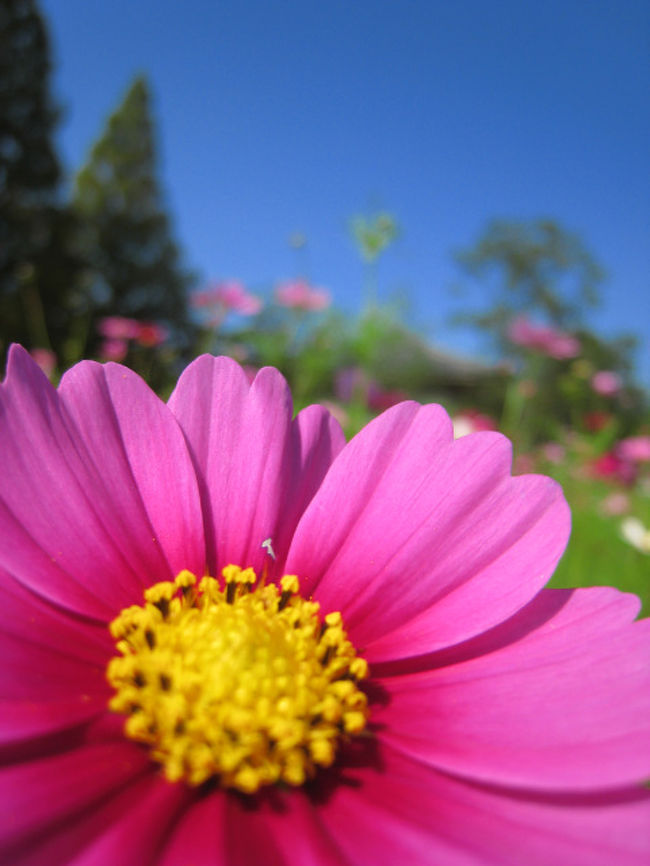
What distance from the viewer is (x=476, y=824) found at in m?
0.36

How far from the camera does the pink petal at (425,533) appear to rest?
0.48 metres

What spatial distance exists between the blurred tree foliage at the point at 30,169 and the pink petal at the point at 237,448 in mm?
12012

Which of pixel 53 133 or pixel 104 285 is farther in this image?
pixel 104 285

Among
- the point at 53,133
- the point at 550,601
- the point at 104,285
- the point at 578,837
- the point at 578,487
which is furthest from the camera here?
the point at 104,285

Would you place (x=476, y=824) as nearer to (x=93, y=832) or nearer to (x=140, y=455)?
(x=93, y=832)

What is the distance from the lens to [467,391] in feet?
61.7

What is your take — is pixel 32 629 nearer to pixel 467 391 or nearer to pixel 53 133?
pixel 53 133

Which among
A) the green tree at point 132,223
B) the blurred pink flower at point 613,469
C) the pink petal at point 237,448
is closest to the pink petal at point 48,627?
the pink petal at point 237,448

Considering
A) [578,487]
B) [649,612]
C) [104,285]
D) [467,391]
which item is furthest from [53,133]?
[649,612]

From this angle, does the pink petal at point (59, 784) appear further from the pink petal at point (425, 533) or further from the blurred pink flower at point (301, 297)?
the blurred pink flower at point (301, 297)

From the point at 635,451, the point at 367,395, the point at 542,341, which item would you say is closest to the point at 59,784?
the point at 367,395

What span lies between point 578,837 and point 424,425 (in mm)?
267

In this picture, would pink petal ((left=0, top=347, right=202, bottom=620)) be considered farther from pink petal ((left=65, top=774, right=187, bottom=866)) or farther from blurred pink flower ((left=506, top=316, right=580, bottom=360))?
blurred pink flower ((left=506, top=316, right=580, bottom=360))

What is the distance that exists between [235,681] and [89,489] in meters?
0.16
